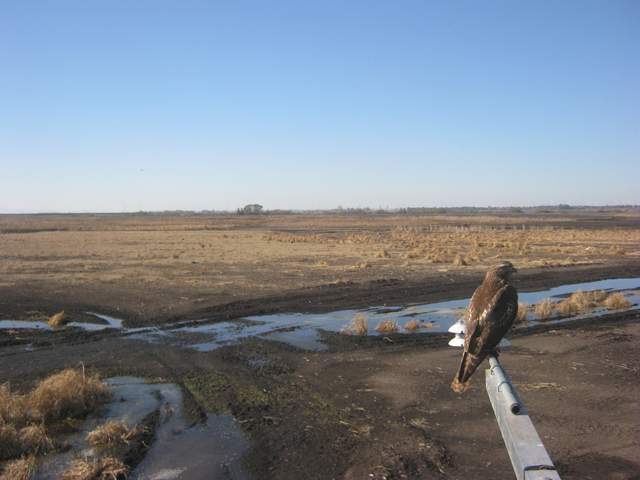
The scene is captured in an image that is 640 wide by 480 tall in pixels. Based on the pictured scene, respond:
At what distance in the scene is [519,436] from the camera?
238 centimetres

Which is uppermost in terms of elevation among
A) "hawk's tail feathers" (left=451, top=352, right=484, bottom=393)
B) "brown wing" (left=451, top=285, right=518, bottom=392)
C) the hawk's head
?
the hawk's head

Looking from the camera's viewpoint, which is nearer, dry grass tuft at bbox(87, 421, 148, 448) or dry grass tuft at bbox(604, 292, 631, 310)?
dry grass tuft at bbox(87, 421, 148, 448)

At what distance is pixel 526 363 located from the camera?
468 inches

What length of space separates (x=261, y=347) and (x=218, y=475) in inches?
264

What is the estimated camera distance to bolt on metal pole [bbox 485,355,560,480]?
2186mm

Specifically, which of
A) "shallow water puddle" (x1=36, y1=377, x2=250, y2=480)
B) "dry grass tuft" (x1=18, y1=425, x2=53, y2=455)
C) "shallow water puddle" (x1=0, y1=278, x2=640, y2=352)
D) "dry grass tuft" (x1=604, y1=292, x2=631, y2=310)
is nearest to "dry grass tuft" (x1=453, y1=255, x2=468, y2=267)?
"shallow water puddle" (x1=0, y1=278, x2=640, y2=352)

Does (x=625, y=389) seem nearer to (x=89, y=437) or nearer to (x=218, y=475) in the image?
(x=218, y=475)

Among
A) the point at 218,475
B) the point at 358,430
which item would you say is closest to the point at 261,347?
the point at 358,430

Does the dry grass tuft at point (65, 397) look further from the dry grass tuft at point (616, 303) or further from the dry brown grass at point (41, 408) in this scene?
the dry grass tuft at point (616, 303)

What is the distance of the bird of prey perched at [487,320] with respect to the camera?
12.1 ft

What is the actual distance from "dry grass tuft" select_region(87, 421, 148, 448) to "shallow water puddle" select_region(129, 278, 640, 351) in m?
5.58

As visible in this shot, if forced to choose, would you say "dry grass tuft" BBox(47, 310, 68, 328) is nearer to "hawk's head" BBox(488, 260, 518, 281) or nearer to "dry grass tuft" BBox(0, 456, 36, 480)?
"dry grass tuft" BBox(0, 456, 36, 480)

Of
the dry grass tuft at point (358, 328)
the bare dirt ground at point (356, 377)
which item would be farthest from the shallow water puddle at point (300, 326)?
the bare dirt ground at point (356, 377)

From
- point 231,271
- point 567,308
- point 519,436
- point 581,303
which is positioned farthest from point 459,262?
point 519,436
